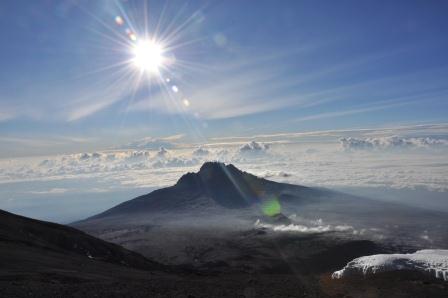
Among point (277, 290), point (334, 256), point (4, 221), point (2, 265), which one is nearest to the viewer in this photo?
point (2, 265)

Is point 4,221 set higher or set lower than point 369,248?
higher

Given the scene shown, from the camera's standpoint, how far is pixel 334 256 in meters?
176

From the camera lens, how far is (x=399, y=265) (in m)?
63.8

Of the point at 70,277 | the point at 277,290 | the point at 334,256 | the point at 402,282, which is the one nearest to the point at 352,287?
the point at 402,282

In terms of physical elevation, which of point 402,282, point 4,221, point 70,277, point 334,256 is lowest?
point 334,256

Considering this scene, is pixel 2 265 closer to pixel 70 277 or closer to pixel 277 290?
pixel 70 277

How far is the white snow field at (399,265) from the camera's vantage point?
61650 mm

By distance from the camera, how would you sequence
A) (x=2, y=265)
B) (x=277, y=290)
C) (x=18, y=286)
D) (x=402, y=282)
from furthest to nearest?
(x=402, y=282) < (x=277, y=290) < (x=2, y=265) < (x=18, y=286)

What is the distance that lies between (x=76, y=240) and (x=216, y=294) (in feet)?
200

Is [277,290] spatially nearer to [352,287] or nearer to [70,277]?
[352,287]

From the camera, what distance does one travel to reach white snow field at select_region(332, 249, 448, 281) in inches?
2427

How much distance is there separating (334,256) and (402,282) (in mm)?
125415

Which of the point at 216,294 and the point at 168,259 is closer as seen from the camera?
the point at 216,294

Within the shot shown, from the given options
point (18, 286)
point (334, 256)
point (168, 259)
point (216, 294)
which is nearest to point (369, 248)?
point (334, 256)
